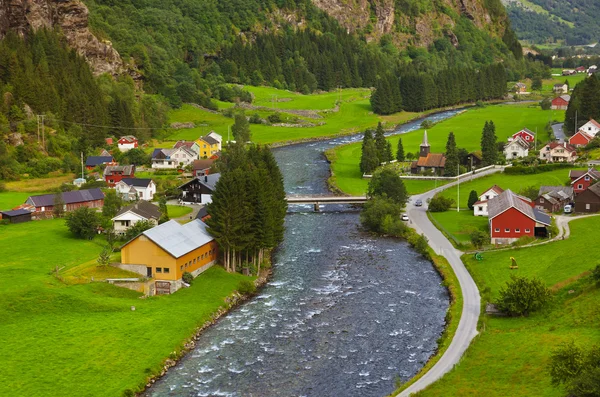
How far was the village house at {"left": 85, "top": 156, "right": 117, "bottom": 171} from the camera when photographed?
113500mm

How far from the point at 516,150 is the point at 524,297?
7192 cm

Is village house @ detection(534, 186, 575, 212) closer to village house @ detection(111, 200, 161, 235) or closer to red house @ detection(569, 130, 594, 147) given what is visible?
red house @ detection(569, 130, 594, 147)

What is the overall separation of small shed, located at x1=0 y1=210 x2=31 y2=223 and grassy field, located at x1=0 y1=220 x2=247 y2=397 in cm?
1363

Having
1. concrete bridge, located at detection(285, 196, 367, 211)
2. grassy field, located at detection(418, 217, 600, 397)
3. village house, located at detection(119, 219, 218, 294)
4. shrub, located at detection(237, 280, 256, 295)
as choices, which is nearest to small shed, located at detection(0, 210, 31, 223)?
village house, located at detection(119, 219, 218, 294)

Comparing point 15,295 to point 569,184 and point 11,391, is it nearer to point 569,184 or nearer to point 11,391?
point 11,391

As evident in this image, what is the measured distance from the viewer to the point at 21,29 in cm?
14912

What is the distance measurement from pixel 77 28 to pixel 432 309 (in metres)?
126

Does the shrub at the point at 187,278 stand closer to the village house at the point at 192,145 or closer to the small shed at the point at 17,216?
the small shed at the point at 17,216

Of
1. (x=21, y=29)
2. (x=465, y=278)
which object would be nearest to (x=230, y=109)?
(x=21, y=29)

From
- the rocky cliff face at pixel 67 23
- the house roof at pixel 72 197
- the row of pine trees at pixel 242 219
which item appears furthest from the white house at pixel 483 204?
the rocky cliff face at pixel 67 23

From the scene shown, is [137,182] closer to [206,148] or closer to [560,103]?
[206,148]

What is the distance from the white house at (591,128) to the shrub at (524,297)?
81.3 meters

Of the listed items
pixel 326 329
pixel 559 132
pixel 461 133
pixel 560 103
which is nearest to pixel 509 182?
pixel 559 132

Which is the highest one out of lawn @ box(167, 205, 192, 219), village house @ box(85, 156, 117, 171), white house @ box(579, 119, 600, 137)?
white house @ box(579, 119, 600, 137)
